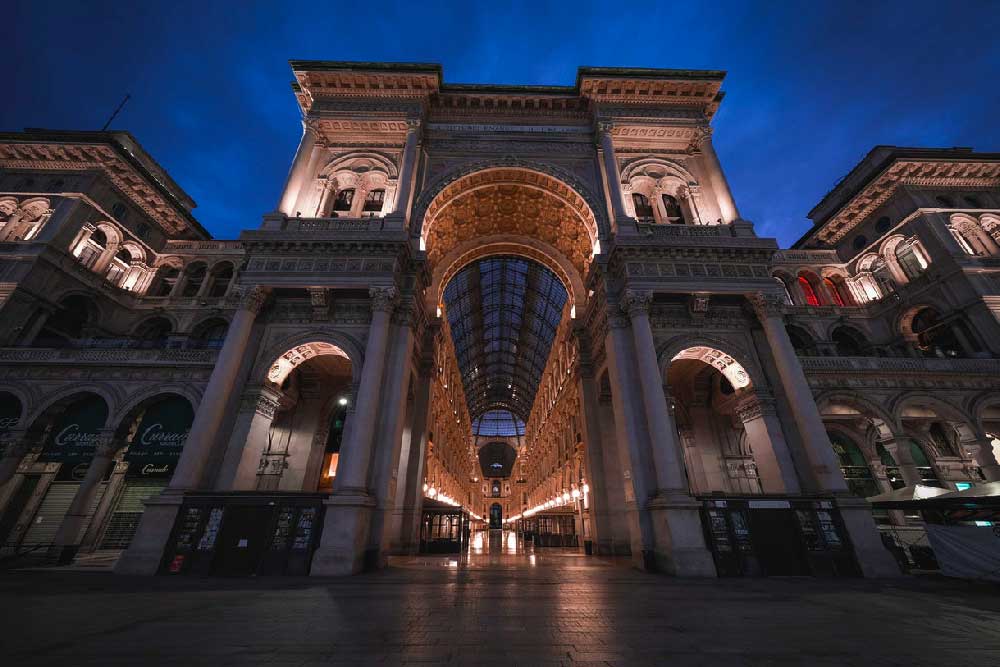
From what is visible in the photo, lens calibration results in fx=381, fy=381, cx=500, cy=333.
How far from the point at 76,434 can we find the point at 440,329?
56.1 ft

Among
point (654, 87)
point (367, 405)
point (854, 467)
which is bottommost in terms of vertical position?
point (854, 467)

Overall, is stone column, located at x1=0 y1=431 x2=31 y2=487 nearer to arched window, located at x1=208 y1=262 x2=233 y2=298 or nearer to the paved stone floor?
the paved stone floor

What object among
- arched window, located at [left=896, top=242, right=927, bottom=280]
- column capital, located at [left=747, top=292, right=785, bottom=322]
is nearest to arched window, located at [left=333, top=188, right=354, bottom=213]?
column capital, located at [left=747, top=292, right=785, bottom=322]

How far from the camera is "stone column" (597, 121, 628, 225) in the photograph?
670 inches

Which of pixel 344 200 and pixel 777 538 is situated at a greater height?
pixel 344 200

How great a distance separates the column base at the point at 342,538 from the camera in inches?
405

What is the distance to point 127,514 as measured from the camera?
19.4 metres

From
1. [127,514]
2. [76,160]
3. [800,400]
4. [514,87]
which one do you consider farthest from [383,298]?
[76,160]

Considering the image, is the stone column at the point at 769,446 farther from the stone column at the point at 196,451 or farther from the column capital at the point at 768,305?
the stone column at the point at 196,451

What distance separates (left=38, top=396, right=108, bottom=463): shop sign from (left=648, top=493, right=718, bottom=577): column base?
925 inches

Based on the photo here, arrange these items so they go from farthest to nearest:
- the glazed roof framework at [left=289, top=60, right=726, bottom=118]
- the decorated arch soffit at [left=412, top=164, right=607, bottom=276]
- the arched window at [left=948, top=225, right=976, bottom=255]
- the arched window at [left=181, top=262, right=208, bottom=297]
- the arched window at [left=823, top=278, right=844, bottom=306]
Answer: the arched window at [left=823, top=278, right=844, bottom=306] < the arched window at [left=181, top=262, right=208, bottom=297] < the arched window at [left=948, top=225, right=976, bottom=255] < the glazed roof framework at [left=289, top=60, right=726, bottom=118] < the decorated arch soffit at [left=412, top=164, right=607, bottom=276]

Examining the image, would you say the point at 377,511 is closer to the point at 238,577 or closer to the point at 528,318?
the point at 238,577

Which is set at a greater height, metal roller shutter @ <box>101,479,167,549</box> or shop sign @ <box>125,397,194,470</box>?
shop sign @ <box>125,397,194,470</box>

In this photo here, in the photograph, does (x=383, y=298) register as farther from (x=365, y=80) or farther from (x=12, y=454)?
(x=12, y=454)
